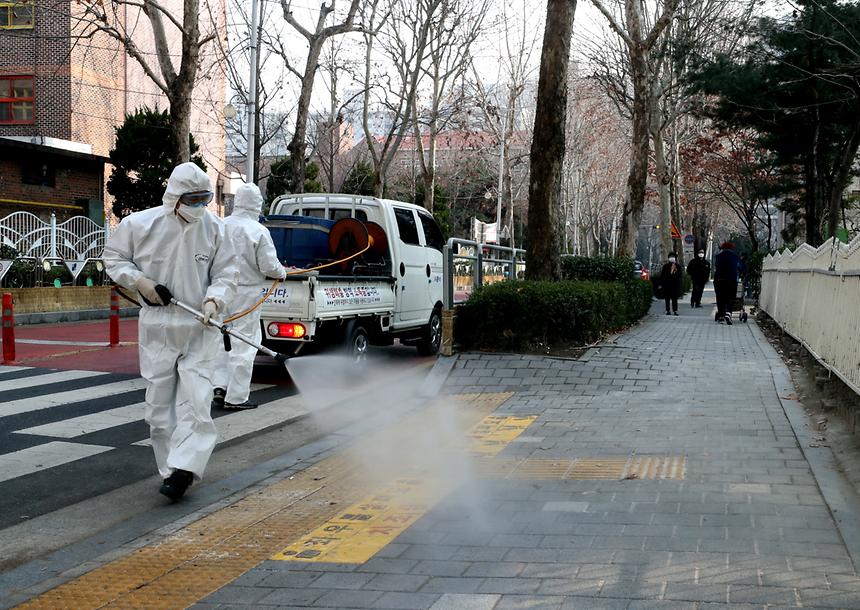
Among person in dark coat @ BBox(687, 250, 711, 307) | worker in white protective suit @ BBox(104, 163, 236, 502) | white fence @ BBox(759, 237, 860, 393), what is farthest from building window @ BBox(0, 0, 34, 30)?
worker in white protective suit @ BBox(104, 163, 236, 502)

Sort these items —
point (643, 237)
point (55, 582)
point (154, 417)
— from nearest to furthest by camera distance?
point (55, 582), point (154, 417), point (643, 237)

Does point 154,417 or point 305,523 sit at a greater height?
point 154,417

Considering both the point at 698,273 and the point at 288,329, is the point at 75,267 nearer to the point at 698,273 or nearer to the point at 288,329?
the point at 288,329

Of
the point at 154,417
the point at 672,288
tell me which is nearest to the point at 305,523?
the point at 154,417

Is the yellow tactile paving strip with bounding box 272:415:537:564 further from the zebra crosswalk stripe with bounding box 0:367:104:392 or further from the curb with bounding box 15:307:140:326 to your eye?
the curb with bounding box 15:307:140:326

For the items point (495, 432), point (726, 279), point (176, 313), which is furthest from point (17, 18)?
point (176, 313)

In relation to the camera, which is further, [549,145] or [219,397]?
[549,145]

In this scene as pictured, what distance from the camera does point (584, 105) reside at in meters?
50.1

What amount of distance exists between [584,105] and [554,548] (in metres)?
47.8

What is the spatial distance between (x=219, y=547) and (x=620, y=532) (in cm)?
206

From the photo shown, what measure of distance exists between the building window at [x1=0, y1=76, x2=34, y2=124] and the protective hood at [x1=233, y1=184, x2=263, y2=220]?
2651 centimetres

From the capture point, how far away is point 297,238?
37.1 feet

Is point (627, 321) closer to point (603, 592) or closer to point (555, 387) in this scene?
point (555, 387)

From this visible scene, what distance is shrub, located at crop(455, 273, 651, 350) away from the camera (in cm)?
1129
